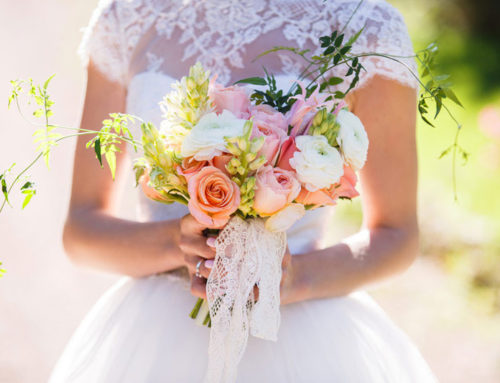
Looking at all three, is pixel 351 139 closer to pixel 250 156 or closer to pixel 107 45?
pixel 250 156

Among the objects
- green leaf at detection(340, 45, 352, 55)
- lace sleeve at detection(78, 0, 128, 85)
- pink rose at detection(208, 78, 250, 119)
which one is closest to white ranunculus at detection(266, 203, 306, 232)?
pink rose at detection(208, 78, 250, 119)

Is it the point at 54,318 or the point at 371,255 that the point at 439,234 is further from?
the point at 371,255

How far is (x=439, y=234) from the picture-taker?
6391 millimetres

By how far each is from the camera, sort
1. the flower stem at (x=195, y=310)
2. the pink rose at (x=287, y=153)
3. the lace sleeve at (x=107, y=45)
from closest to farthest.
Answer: the pink rose at (x=287, y=153) < the flower stem at (x=195, y=310) < the lace sleeve at (x=107, y=45)

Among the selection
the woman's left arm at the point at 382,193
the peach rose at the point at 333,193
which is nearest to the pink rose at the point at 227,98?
the peach rose at the point at 333,193

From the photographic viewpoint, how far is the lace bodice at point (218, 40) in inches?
81.0

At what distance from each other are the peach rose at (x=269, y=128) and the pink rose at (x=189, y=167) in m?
0.13

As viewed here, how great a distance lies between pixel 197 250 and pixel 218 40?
76 cm

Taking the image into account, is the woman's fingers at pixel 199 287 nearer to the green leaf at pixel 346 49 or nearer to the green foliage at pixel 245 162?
the green foliage at pixel 245 162

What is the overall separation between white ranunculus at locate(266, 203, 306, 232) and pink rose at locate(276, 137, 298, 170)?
85 mm

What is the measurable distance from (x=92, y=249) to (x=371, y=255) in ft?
2.65

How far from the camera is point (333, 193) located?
1544 mm

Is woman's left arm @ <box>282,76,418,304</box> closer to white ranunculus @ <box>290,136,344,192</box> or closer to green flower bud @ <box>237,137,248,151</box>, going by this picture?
white ranunculus @ <box>290,136,344,192</box>

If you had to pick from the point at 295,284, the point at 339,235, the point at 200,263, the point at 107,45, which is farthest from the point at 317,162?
the point at 339,235
